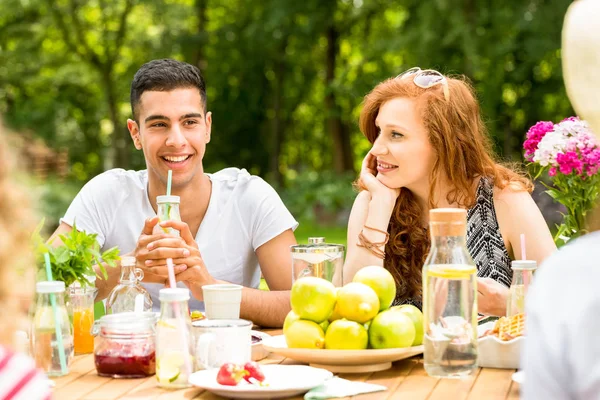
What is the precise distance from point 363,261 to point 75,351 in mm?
1068

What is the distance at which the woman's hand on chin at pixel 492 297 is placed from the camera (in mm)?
2551

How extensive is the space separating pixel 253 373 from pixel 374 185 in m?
1.34

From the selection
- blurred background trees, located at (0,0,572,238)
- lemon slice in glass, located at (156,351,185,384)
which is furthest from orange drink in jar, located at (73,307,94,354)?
blurred background trees, located at (0,0,572,238)

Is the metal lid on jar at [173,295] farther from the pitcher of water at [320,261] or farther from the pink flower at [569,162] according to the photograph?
the pink flower at [569,162]

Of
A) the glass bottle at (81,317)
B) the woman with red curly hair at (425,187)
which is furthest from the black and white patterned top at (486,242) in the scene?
the glass bottle at (81,317)

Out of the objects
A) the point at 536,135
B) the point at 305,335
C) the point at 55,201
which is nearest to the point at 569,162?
the point at 536,135

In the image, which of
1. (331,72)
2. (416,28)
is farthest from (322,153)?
(416,28)

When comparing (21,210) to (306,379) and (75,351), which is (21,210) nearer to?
(306,379)

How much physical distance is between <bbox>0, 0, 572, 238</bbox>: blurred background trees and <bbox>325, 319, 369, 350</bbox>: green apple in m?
10.4

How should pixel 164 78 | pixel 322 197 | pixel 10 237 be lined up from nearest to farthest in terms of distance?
1. pixel 10 237
2. pixel 164 78
3. pixel 322 197

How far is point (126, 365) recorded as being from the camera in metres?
2.12

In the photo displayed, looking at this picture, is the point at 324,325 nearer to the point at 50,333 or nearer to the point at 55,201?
the point at 50,333

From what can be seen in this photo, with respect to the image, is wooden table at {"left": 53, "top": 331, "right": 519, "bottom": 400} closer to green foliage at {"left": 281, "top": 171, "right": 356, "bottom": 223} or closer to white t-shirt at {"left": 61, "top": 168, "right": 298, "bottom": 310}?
white t-shirt at {"left": 61, "top": 168, "right": 298, "bottom": 310}

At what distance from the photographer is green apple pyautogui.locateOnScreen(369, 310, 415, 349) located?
6.97ft
